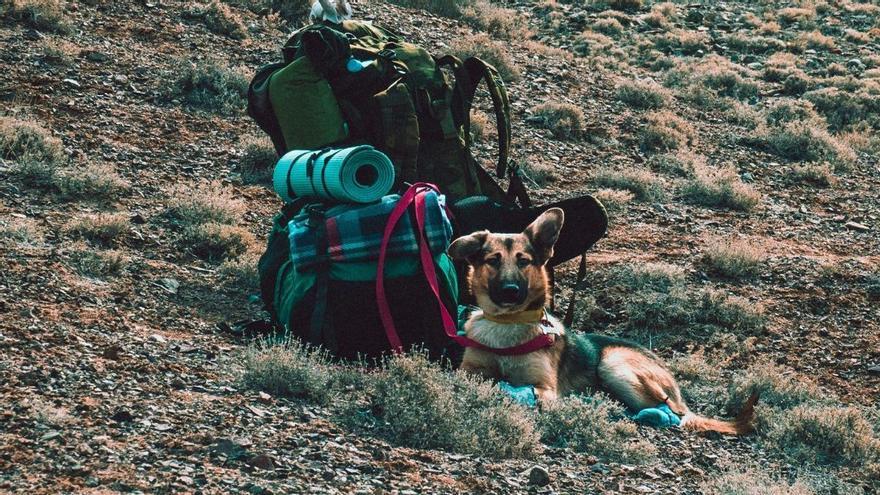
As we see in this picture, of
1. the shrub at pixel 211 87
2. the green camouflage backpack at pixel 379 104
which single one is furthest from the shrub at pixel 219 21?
the green camouflage backpack at pixel 379 104

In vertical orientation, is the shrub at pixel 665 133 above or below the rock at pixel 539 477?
above

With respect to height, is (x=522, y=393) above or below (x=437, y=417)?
below

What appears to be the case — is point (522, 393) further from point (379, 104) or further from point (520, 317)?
point (379, 104)

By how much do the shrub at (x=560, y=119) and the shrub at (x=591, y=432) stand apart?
7.64 meters

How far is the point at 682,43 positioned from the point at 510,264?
14.9 m

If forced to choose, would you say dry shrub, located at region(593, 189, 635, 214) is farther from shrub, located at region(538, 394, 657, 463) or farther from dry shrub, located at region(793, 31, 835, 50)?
dry shrub, located at region(793, 31, 835, 50)

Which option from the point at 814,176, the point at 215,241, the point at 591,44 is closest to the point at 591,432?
the point at 215,241

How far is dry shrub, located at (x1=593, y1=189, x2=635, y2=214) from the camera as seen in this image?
1117 centimetres

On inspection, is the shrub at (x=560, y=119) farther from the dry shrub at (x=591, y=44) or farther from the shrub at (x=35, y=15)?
the shrub at (x=35, y=15)

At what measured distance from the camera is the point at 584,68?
1638 centimetres

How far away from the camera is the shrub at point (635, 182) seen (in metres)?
11.8

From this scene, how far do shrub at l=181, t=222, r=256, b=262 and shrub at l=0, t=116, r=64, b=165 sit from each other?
5.09ft

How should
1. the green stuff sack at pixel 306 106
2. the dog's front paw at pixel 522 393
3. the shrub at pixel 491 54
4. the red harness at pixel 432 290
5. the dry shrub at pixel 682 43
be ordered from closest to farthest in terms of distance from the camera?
the dog's front paw at pixel 522 393 → the red harness at pixel 432 290 → the green stuff sack at pixel 306 106 → the shrub at pixel 491 54 → the dry shrub at pixel 682 43

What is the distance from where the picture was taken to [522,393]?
20.1 feet
